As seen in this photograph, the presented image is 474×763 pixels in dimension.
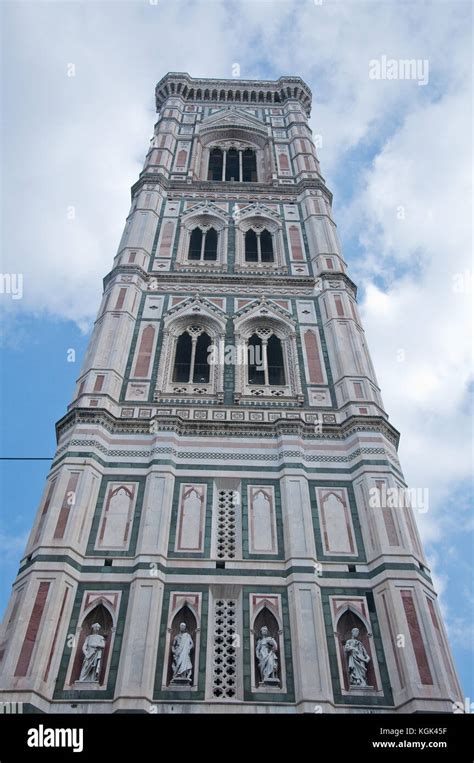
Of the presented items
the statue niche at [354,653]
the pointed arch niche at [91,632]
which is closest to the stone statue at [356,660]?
the statue niche at [354,653]

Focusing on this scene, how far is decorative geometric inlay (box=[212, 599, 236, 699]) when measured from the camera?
397 inches

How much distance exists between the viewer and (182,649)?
10.4m

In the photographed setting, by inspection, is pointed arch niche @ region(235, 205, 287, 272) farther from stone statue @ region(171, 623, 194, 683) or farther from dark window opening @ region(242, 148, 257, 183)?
stone statue @ region(171, 623, 194, 683)

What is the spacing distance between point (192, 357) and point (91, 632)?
6959mm

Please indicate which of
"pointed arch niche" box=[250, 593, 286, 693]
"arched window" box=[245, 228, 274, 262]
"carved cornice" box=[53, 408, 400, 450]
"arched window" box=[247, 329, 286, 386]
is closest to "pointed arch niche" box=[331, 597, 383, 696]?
"pointed arch niche" box=[250, 593, 286, 693]

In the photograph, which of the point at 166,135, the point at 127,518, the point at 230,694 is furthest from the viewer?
the point at 166,135

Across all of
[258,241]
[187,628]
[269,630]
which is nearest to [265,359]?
[258,241]

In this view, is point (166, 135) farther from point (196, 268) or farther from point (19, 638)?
point (19, 638)

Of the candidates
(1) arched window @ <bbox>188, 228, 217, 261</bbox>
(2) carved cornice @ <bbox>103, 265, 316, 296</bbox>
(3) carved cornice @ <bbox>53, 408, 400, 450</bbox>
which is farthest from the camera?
(1) arched window @ <bbox>188, 228, 217, 261</bbox>

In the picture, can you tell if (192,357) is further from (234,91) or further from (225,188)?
(234,91)

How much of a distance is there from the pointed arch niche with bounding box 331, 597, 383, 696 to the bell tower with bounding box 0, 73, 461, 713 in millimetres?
22

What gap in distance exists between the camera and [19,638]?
33.8ft

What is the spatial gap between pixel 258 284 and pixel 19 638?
10.7 m
